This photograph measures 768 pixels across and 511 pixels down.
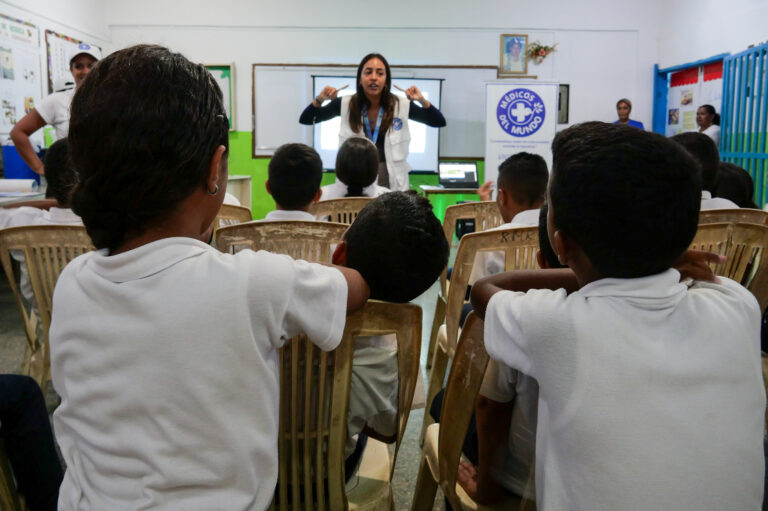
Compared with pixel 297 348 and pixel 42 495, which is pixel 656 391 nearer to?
pixel 297 348

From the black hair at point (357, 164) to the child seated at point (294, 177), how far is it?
0.68m

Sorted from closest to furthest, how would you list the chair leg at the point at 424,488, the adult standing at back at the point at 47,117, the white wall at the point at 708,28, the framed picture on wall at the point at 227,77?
the chair leg at the point at 424,488
the adult standing at back at the point at 47,117
the white wall at the point at 708,28
the framed picture on wall at the point at 227,77

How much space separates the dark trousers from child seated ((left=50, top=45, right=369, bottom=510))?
0.61 m

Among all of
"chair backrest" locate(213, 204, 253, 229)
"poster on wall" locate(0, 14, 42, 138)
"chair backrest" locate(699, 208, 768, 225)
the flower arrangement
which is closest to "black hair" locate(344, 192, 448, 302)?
"chair backrest" locate(699, 208, 768, 225)

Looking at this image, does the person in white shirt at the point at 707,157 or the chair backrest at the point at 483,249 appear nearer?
the chair backrest at the point at 483,249

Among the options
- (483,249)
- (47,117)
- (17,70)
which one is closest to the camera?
(483,249)

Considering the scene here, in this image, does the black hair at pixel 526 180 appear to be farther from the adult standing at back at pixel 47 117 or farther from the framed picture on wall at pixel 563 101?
the framed picture on wall at pixel 563 101

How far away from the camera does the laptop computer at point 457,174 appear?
6.86 meters

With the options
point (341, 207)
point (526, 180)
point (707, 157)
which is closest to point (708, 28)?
point (707, 157)

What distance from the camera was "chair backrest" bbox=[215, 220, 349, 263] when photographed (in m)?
1.53

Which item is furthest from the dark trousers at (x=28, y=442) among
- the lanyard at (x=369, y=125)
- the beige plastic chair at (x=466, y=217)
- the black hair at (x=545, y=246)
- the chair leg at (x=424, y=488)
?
the lanyard at (x=369, y=125)

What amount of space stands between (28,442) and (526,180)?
163cm

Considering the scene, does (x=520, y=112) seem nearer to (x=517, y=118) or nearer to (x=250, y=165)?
(x=517, y=118)

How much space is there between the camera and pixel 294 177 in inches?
81.4
